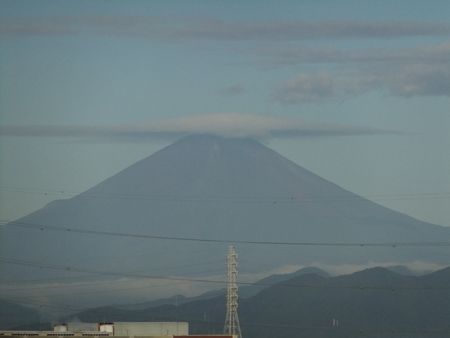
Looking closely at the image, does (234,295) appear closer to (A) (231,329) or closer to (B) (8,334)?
(A) (231,329)

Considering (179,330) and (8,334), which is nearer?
(8,334)

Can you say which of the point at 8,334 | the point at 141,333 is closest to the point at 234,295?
the point at 141,333

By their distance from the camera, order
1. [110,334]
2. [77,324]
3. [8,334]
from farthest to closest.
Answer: [77,324] < [110,334] < [8,334]

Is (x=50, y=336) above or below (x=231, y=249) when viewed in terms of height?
below

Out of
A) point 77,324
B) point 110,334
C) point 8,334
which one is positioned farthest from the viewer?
point 77,324

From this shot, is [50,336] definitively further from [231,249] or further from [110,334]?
[231,249]

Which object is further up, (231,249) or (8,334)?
(231,249)

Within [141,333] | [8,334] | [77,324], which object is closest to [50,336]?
[8,334]

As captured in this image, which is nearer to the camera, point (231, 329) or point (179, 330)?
point (231, 329)

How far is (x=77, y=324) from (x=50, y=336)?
26943 mm

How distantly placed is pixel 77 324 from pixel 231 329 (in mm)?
30353

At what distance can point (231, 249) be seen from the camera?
15138 cm

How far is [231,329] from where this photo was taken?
500ft

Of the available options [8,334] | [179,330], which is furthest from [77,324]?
[8,334]
